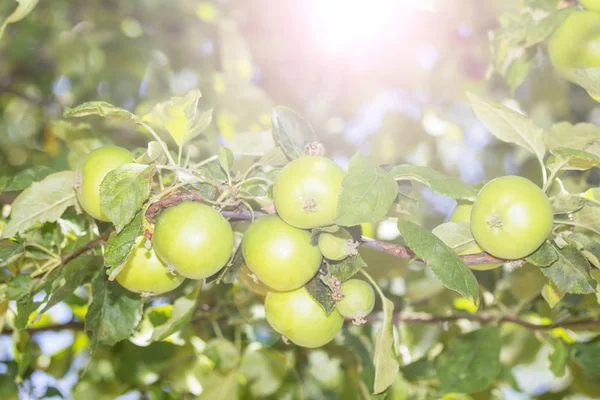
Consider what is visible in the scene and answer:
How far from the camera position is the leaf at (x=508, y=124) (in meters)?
1.30

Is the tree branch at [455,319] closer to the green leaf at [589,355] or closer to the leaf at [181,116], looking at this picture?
the green leaf at [589,355]

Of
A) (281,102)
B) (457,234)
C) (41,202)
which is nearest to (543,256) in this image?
(457,234)

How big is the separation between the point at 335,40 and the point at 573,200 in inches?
89.1

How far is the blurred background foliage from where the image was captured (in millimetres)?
2023

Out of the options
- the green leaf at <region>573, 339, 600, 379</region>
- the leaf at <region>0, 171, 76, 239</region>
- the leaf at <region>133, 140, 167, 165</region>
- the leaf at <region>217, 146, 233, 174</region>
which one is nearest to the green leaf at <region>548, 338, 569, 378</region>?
the green leaf at <region>573, 339, 600, 379</region>

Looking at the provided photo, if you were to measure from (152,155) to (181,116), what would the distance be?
153 millimetres

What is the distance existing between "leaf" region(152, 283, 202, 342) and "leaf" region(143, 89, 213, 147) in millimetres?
501

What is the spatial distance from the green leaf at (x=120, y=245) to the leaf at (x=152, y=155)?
14cm

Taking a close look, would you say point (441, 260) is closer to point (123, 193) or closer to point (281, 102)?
point (123, 193)

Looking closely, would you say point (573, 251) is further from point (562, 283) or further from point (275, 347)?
point (275, 347)

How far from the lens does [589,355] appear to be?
1868mm

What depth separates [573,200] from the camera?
1.18 meters

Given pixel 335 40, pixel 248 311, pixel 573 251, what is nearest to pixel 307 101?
pixel 335 40

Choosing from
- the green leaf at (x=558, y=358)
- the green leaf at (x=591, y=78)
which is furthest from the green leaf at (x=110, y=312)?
the green leaf at (x=558, y=358)
